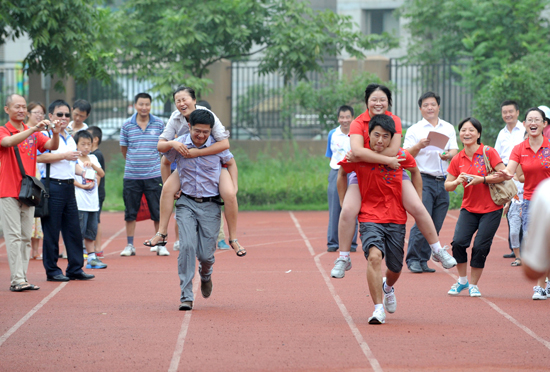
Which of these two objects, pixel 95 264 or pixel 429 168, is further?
pixel 95 264

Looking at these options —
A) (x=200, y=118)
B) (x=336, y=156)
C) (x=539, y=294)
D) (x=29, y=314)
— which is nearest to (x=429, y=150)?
(x=336, y=156)

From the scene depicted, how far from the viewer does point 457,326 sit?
252 inches

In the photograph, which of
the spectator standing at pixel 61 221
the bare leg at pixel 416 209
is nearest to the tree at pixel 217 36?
the spectator standing at pixel 61 221

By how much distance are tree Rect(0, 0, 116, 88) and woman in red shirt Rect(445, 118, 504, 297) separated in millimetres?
8747

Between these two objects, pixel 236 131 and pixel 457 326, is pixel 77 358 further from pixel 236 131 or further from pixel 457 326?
pixel 236 131

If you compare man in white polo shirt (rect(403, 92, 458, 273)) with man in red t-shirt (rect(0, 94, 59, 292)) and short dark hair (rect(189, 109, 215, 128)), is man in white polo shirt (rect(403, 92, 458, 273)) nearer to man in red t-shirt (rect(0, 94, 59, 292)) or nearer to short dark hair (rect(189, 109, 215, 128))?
short dark hair (rect(189, 109, 215, 128))

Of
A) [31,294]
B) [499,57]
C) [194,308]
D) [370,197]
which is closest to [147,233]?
[31,294]

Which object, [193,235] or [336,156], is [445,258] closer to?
[193,235]

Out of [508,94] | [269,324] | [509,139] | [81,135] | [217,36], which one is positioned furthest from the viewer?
[217,36]

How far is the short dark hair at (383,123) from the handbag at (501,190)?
1.53 m

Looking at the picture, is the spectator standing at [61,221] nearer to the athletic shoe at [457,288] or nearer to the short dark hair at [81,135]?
the short dark hair at [81,135]

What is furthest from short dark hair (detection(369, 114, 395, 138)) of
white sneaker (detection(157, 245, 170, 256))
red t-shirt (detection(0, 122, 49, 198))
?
white sneaker (detection(157, 245, 170, 256))

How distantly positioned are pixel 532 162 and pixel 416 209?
1956 millimetres

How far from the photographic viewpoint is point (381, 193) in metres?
6.45
